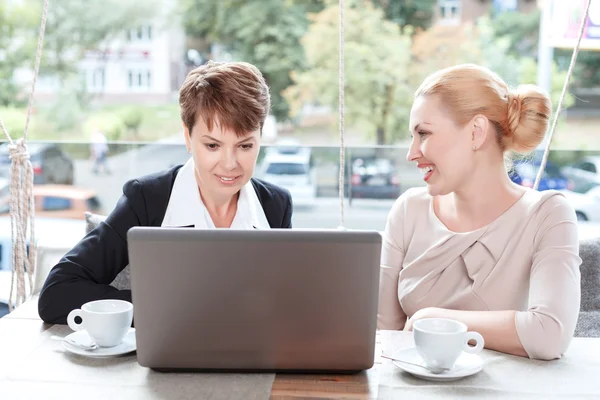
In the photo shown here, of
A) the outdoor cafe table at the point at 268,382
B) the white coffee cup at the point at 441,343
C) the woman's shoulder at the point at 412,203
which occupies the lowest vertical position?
the outdoor cafe table at the point at 268,382

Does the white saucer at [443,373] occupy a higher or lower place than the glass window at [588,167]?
higher

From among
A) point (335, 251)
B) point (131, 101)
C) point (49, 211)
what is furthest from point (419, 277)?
point (131, 101)

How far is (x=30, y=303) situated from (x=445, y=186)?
2.67ft

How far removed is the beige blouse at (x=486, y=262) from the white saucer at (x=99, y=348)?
1.87ft

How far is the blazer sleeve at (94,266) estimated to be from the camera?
134cm

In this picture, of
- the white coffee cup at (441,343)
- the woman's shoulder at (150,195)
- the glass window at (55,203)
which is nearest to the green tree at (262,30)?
the glass window at (55,203)

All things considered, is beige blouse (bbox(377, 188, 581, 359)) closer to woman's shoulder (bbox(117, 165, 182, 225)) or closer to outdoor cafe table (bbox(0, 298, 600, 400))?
outdoor cafe table (bbox(0, 298, 600, 400))

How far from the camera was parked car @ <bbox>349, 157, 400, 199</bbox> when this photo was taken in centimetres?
654

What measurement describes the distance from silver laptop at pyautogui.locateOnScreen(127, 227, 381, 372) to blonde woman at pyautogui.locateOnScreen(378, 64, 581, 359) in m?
0.50

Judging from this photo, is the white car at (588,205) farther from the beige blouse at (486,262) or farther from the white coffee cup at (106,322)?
the white coffee cup at (106,322)

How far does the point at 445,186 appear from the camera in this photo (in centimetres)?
152

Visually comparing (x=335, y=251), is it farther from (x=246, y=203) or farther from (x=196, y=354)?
(x=246, y=203)

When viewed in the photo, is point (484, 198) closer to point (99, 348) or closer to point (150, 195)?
point (150, 195)

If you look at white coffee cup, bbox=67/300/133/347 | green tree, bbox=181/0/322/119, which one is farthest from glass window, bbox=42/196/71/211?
white coffee cup, bbox=67/300/133/347
